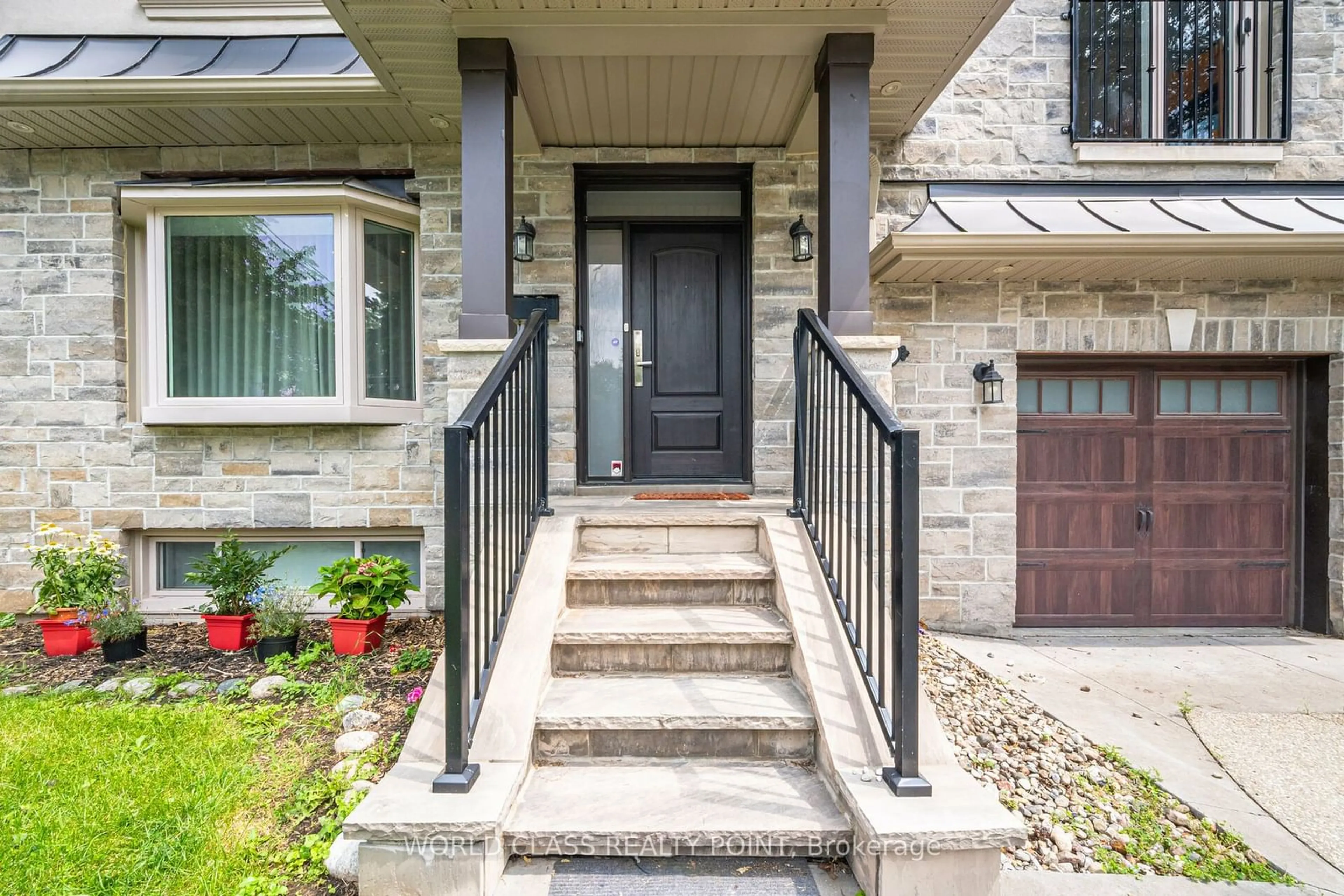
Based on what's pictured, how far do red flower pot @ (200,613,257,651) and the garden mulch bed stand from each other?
4 cm

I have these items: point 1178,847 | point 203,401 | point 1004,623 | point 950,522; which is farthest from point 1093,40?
point 203,401

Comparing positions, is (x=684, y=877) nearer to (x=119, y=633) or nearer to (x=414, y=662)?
(x=414, y=662)

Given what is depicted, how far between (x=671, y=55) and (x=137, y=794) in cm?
328

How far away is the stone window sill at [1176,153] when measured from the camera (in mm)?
4012

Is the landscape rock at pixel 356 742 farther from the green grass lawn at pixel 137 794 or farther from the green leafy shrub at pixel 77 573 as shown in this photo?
the green leafy shrub at pixel 77 573

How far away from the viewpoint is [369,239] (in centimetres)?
388

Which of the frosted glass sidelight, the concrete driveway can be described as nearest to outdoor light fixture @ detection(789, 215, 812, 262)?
the frosted glass sidelight

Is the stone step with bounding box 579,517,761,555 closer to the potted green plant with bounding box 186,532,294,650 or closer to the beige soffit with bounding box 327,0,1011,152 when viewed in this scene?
the potted green plant with bounding box 186,532,294,650

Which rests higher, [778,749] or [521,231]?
[521,231]

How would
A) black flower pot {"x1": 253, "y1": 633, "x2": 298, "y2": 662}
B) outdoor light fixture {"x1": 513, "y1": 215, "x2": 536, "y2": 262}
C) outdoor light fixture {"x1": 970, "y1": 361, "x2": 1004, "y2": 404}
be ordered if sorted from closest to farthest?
1. black flower pot {"x1": 253, "y1": 633, "x2": 298, "y2": 662}
2. outdoor light fixture {"x1": 513, "y1": 215, "x2": 536, "y2": 262}
3. outdoor light fixture {"x1": 970, "y1": 361, "x2": 1004, "y2": 404}

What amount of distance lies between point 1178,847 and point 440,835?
2.04 meters

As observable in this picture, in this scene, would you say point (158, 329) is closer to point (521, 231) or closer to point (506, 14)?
point (521, 231)

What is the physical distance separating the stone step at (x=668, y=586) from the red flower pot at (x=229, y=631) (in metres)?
1.99

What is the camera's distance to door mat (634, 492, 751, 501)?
3434 mm
